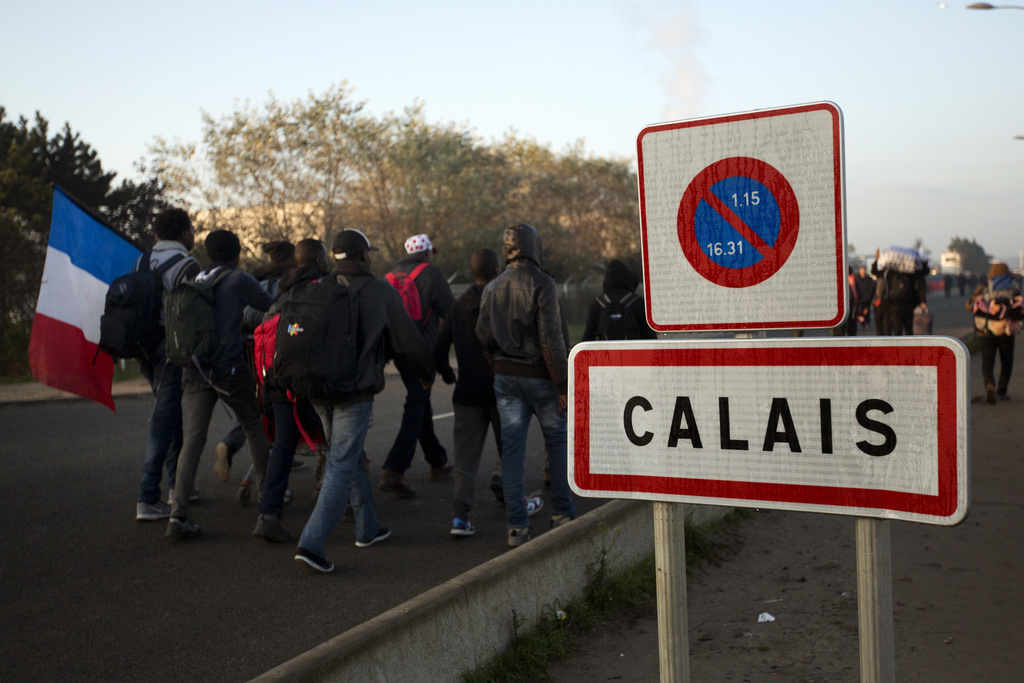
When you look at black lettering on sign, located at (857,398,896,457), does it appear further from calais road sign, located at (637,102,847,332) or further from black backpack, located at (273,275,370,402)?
black backpack, located at (273,275,370,402)

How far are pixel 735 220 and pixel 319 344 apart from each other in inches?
128

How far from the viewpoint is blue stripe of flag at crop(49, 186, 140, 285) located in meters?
6.42

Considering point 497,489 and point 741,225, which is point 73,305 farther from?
point 741,225

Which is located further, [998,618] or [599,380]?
[998,618]

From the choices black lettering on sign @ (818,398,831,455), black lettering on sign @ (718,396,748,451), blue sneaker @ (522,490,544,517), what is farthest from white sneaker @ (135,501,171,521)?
black lettering on sign @ (818,398,831,455)

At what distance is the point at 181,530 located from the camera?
571 centimetres

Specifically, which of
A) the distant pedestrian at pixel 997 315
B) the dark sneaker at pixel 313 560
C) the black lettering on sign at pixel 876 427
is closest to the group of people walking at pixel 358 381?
the dark sneaker at pixel 313 560

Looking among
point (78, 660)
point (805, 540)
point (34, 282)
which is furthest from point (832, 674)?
point (34, 282)

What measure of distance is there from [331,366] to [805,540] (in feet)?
10.1

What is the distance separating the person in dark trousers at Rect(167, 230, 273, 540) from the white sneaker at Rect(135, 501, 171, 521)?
0.86 ft

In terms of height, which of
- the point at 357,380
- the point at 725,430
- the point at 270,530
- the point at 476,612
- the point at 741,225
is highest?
the point at 741,225

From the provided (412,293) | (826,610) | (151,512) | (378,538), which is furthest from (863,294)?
(151,512)

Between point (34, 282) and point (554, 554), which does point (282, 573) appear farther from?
point (34, 282)

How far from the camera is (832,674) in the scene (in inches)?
144
